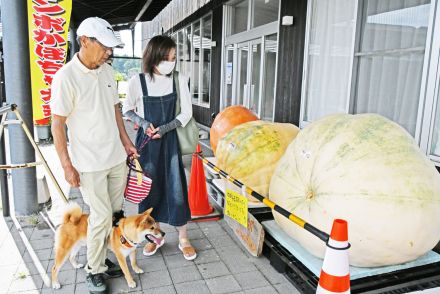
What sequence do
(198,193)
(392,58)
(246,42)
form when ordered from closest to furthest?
(392,58)
(198,193)
(246,42)

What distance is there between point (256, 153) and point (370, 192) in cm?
145

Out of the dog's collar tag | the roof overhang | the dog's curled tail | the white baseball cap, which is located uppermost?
the roof overhang

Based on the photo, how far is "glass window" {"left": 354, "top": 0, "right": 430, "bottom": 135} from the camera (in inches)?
142

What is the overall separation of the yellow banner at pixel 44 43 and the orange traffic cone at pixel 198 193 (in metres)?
2.32

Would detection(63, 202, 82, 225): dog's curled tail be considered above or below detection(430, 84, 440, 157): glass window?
below

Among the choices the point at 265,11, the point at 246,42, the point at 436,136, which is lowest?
the point at 436,136

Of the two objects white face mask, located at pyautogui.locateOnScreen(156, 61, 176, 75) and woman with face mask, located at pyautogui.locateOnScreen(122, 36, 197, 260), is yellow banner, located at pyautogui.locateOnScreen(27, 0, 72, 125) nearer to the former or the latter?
woman with face mask, located at pyautogui.locateOnScreen(122, 36, 197, 260)

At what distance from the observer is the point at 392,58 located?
3.91 meters

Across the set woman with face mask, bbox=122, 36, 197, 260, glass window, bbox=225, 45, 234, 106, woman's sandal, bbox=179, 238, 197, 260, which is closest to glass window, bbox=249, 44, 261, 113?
glass window, bbox=225, 45, 234, 106

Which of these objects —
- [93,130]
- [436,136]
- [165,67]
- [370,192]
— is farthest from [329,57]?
[93,130]

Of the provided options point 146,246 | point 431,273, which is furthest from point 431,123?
point 146,246

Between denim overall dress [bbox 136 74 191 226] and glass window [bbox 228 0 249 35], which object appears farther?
glass window [bbox 228 0 249 35]

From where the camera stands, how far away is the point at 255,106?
7480mm

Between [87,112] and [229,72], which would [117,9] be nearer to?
[229,72]
